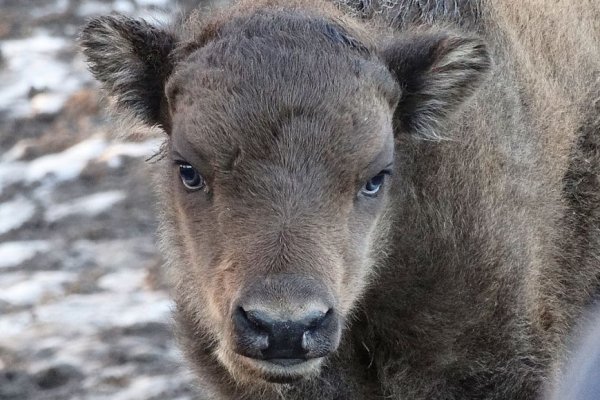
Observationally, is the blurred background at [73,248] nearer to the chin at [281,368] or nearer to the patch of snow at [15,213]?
the patch of snow at [15,213]

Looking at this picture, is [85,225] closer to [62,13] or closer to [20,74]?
[20,74]

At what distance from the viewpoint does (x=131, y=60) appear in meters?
6.23

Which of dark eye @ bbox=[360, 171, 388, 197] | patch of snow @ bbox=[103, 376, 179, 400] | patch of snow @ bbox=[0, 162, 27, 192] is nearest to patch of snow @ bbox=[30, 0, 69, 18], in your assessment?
patch of snow @ bbox=[0, 162, 27, 192]

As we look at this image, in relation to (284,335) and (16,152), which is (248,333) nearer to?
(284,335)

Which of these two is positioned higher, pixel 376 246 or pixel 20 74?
pixel 376 246

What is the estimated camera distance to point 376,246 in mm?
6191

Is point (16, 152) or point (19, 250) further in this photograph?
point (16, 152)

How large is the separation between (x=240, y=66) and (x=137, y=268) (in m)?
4.11

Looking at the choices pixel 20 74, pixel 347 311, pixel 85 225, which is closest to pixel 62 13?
pixel 20 74

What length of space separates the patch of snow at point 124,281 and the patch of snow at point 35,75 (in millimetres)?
2703

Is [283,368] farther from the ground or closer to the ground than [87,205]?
farther from the ground

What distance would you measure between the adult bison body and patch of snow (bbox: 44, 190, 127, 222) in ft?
10.0

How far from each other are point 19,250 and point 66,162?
1.34 m

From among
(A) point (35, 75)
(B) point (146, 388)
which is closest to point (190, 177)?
(B) point (146, 388)
